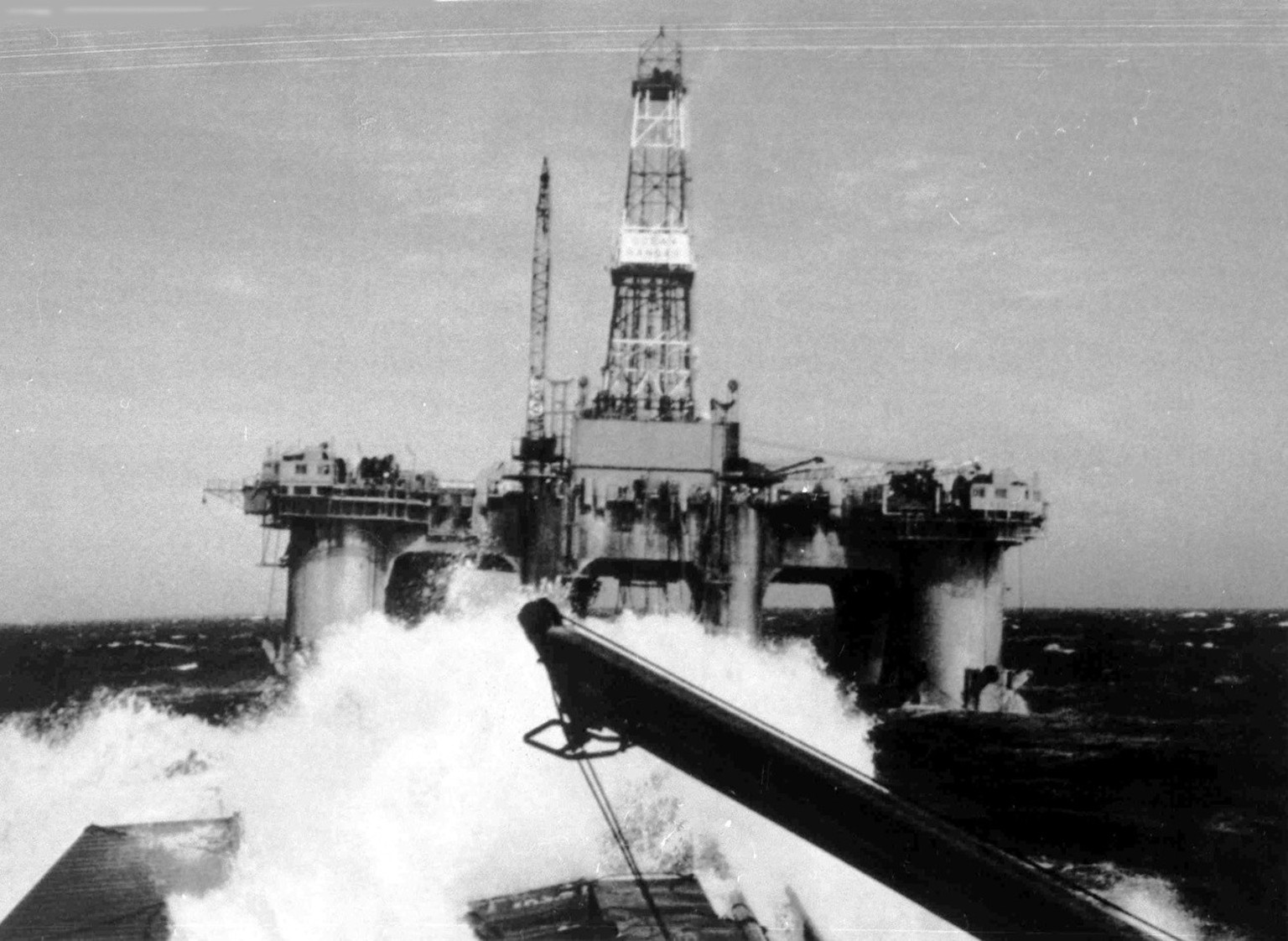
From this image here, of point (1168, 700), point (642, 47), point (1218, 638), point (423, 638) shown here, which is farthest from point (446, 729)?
point (1218, 638)

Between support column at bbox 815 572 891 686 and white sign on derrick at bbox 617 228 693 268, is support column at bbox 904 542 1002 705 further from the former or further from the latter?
white sign on derrick at bbox 617 228 693 268

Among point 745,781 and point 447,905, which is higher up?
point 745,781

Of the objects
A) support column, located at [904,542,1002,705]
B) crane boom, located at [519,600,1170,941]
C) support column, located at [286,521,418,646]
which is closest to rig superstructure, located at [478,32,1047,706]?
support column, located at [904,542,1002,705]

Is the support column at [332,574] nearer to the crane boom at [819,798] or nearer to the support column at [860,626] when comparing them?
the support column at [860,626]

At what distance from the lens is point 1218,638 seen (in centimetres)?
9062

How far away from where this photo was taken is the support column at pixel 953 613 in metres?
32.3

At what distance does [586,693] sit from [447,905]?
9.88m

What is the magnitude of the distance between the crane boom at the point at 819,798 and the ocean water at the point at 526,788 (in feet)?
23.2

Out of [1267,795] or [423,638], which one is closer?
[1267,795]

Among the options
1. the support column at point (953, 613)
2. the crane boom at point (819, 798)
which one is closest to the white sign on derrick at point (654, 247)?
the support column at point (953, 613)

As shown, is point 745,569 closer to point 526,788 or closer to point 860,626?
point 860,626

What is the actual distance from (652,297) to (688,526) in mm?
11470

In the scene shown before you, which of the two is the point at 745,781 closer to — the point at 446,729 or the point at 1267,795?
the point at 446,729

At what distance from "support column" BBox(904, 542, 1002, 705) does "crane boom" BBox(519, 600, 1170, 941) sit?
25.9 meters
